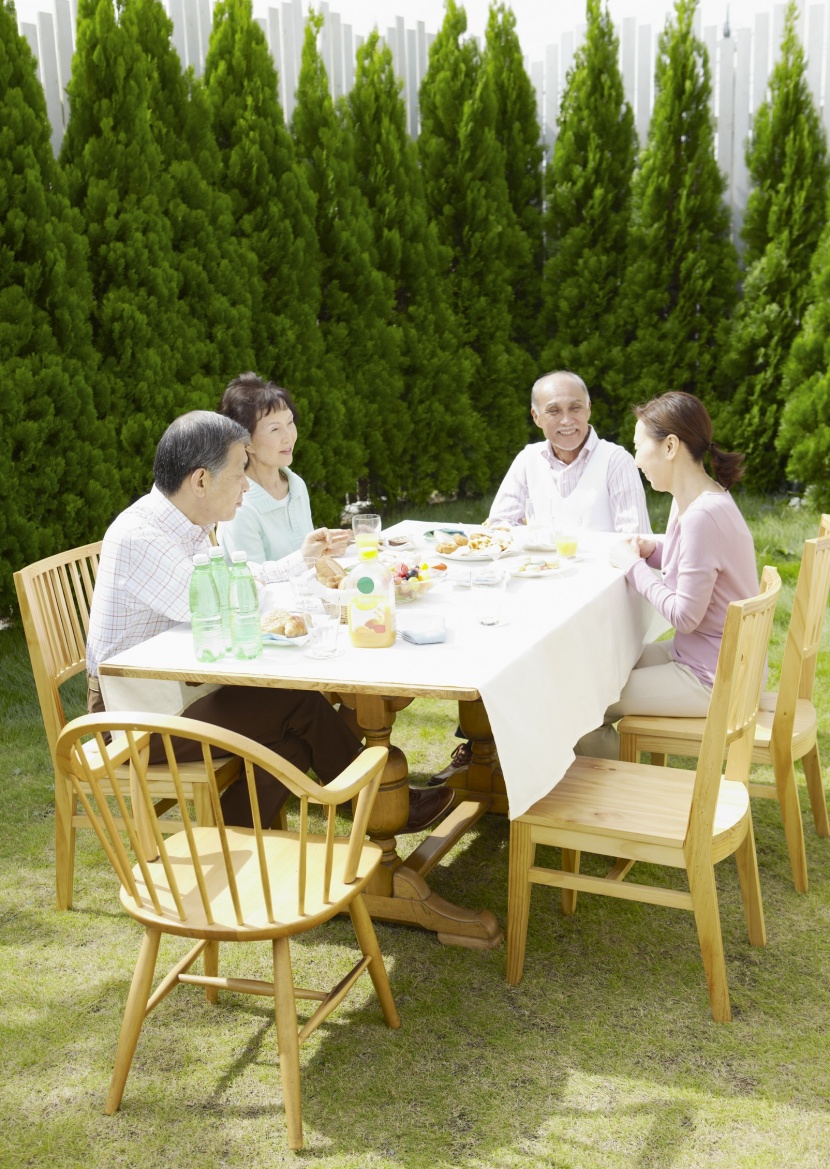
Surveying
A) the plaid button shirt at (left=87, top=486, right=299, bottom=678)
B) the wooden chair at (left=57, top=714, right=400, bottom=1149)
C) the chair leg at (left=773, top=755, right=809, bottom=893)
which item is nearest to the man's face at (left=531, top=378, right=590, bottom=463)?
the chair leg at (left=773, top=755, right=809, bottom=893)

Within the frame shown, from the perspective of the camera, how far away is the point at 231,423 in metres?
3.10

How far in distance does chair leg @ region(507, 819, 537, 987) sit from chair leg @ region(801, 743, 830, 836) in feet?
3.75

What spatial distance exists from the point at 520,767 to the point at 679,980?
29.2 inches

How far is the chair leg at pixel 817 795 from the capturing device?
3381mm

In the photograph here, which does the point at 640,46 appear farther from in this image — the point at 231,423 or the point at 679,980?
the point at 679,980

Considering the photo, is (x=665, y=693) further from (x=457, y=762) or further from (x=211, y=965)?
(x=211, y=965)

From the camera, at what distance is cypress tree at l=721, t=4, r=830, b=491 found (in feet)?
25.3

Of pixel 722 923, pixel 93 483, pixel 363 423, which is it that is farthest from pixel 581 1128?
pixel 363 423

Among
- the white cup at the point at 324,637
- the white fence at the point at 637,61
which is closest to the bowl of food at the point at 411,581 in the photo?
the white cup at the point at 324,637

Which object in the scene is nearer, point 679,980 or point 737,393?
point 679,980

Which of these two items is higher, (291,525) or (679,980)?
(291,525)

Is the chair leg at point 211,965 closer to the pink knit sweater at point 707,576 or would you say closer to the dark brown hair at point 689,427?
the pink knit sweater at point 707,576

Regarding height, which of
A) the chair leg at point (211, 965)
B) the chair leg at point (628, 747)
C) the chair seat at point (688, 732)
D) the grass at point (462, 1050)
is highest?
the chair seat at point (688, 732)

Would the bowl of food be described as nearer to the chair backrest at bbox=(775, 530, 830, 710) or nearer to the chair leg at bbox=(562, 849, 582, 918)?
the chair leg at bbox=(562, 849, 582, 918)
